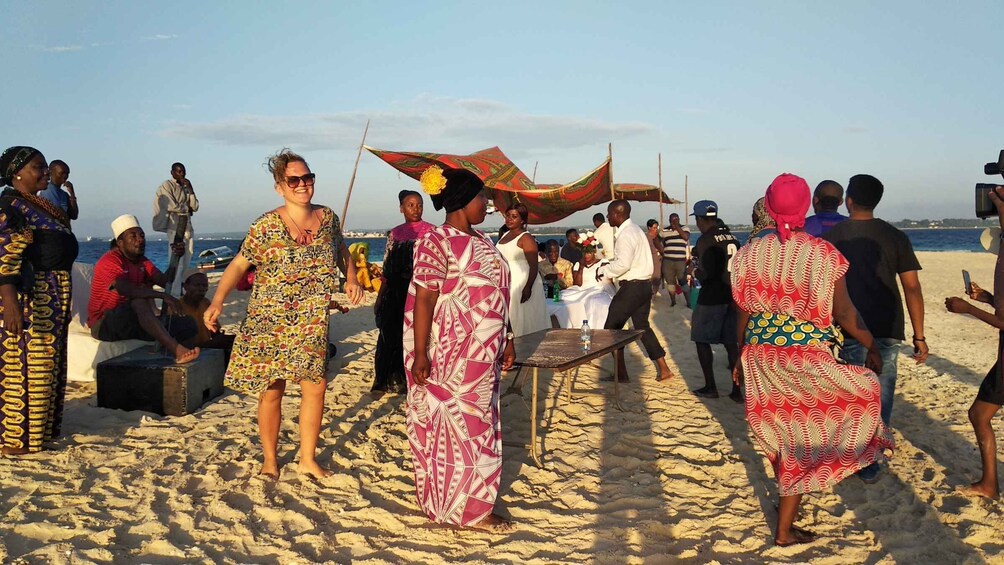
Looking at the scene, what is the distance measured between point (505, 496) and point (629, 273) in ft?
10.4

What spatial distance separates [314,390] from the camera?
159 inches

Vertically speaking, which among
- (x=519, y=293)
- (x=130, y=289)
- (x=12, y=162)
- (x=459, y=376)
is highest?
(x=12, y=162)

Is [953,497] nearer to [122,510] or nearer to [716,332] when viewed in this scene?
[716,332]

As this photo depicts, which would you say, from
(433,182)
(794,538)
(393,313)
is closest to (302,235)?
(433,182)

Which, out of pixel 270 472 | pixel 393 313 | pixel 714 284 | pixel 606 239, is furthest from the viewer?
pixel 606 239

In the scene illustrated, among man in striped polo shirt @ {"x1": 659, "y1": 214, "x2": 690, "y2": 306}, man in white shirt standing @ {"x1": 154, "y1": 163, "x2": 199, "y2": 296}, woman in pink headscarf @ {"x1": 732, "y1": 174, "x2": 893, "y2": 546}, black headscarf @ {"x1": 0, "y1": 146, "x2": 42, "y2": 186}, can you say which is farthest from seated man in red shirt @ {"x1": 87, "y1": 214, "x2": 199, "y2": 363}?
man in striped polo shirt @ {"x1": 659, "y1": 214, "x2": 690, "y2": 306}

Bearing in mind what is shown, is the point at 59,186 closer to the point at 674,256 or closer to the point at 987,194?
the point at 987,194

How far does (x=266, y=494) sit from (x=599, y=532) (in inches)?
76.9

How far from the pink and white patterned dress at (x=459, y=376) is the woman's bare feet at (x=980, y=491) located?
2815 mm

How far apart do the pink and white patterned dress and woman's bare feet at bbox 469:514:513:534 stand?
0.09 ft

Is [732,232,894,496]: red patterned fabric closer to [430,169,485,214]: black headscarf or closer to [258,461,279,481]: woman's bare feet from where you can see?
[430,169,485,214]: black headscarf

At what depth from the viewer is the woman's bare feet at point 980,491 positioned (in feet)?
12.7

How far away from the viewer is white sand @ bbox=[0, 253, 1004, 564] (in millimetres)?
3289

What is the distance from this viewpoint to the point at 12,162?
4.20m
